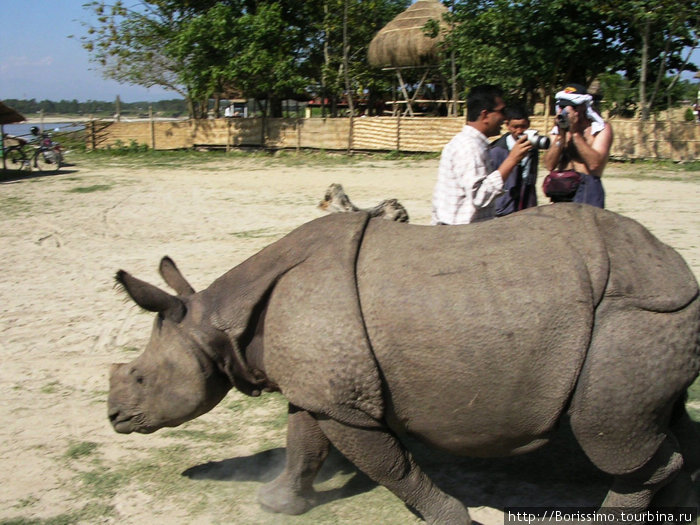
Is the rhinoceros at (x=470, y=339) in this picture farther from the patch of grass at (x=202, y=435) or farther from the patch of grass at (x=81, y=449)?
the patch of grass at (x=81, y=449)

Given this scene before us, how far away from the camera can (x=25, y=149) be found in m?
23.8

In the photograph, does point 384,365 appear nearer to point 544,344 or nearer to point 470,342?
point 470,342

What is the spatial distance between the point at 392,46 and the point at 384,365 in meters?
25.1

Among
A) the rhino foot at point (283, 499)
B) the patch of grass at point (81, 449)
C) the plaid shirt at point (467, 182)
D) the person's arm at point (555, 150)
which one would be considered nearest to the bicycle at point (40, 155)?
the patch of grass at point (81, 449)

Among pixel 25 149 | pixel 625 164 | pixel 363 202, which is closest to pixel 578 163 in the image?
pixel 363 202

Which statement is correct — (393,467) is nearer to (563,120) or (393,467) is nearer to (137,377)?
(137,377)

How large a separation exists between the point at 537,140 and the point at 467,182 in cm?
55

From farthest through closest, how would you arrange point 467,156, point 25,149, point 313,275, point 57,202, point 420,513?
1. point 25,149
2. point 57,202
3. point 467,156
4. point 420,513
5. point 313,275

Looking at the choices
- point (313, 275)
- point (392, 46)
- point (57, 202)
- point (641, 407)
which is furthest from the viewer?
point (392, 46)

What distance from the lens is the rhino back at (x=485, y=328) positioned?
2.91 meters

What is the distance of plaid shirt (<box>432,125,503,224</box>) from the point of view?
4383 millimetres

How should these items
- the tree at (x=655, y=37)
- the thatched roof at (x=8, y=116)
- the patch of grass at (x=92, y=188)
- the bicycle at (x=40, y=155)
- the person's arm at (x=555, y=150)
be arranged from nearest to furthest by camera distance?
the person's arm at (x=555, y=150)
the patch of grass at (x=92, y=188)
the tree at (x=655, y=37)
the thatched roof at (x=8, y=116)
the bicycle at (x=40, y=155)

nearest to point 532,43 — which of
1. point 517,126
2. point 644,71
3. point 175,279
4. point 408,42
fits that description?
point 644,71

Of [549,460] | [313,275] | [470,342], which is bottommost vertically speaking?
[549,460]
